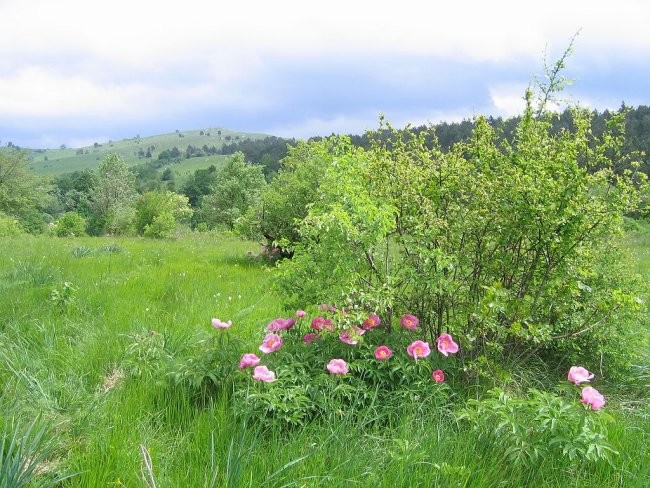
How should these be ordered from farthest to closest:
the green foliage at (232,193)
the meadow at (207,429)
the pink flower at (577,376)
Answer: the green foliage at (232,193)
the pink flower at (577,376)
the meadow at (207,429)

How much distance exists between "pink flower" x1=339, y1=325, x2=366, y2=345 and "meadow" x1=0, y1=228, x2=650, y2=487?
→ 0.36m

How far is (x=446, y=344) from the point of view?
3389 mm

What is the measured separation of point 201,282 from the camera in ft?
23.9

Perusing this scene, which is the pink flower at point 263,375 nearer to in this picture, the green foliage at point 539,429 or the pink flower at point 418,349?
the pink flower at point 418,349

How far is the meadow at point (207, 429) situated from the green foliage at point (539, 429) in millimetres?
44

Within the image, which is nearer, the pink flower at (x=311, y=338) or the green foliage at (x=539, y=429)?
the green foliage at (x=539, y=429)

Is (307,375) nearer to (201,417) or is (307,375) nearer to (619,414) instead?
(201,417)

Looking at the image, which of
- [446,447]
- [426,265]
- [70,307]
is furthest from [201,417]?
[70,307]

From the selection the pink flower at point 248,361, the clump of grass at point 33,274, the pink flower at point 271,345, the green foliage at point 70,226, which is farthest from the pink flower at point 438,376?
the green foliage at point 70,226

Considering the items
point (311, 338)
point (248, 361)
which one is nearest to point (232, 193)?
point (311, 338)

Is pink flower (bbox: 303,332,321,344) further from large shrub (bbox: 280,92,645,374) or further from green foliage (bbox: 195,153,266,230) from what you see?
green foliage (bbox: 195,153,266,230)

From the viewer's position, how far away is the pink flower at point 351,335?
10.5ft

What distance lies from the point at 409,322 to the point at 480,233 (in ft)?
2.78

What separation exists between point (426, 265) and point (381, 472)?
59.6 inches
